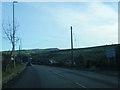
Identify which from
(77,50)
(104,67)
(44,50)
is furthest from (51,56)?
(104,67)

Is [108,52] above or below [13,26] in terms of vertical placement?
below

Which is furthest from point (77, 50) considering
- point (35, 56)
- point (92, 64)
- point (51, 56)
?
point (92, 64)

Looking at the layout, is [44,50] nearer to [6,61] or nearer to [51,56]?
[51,56]

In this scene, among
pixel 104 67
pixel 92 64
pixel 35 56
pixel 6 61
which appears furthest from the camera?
pixel 35 56

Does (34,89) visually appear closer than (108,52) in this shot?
Yes

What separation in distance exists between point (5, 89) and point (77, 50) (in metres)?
111

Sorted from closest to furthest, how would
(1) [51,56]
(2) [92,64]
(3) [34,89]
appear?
(3) [34,89]
(2) [92,64]
(1) [51,56]

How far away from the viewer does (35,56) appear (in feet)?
593

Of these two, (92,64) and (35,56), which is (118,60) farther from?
(35,56)

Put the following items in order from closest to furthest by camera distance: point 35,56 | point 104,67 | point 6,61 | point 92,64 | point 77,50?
point 6,61, point 104,67, point 92,64, point 77,50, point 35,56

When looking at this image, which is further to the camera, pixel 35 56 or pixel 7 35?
pixel 35 56

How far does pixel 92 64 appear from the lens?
61219mm

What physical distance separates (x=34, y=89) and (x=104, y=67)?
34.1 meters

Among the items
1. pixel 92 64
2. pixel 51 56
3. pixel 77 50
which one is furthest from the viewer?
pixel 51 56
